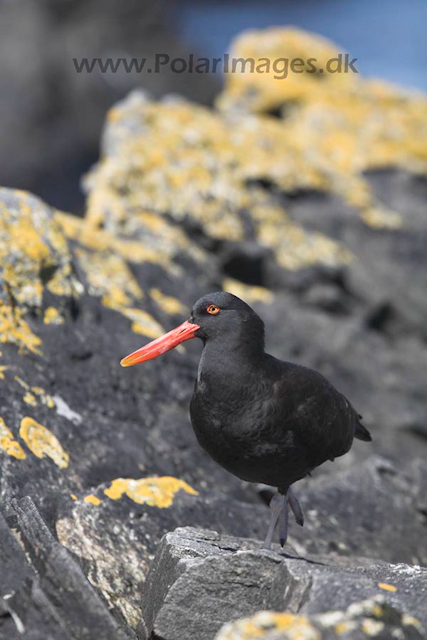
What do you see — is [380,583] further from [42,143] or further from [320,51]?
[42,143]

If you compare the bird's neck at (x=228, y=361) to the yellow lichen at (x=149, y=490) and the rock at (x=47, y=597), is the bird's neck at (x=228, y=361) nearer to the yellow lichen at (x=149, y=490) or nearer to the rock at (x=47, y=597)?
the yellow lichen at (x=149, y=490)

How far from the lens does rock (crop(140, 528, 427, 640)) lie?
133 inches

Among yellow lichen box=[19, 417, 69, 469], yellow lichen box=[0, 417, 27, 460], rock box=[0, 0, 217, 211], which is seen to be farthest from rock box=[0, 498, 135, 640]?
rock box=[0, 0, 217, 211]

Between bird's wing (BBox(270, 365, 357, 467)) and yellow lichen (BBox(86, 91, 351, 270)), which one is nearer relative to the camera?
bird's wing (BBox(270, 365, 357, 467))

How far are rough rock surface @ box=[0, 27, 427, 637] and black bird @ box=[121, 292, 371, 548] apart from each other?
1.76 feet

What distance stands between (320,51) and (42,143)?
5.23 metres

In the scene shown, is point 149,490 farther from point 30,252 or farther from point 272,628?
point 272,628

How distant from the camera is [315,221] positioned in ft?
31.8

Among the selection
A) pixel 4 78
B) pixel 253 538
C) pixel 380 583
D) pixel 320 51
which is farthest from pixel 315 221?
pixel 4 78

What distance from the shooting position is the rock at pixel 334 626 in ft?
9.71

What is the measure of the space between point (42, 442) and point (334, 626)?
8.58ft

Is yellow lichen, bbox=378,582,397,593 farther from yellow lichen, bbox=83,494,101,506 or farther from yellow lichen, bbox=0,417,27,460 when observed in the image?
yellow lichen, bbox=0,417,27,460

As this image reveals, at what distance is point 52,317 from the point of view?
6000mm

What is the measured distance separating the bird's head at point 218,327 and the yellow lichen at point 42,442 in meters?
0.70
